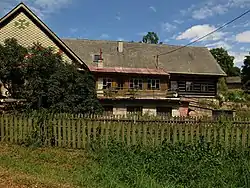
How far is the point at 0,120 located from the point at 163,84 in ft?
89.1

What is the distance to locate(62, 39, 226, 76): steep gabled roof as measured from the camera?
136 feet

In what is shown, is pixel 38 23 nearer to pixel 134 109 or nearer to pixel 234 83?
pixel 134 109

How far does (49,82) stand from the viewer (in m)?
19.8

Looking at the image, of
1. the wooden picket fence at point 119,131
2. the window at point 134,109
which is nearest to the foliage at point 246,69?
the window at point 134,109

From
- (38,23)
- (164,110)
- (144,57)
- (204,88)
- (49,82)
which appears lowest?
(164,110)

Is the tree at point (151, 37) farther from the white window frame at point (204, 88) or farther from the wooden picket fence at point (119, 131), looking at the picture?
the wooden picket fence at point (119, 131)

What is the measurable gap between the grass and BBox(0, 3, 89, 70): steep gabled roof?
15152mm

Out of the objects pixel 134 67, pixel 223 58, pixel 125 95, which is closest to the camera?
pixel 125 95

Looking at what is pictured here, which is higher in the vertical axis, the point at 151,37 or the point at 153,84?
the point at 151,37

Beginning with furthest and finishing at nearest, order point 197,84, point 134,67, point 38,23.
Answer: point 197,84 < point 134,67 < point 38,23

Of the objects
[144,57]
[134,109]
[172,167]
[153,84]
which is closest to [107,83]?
[153,84]

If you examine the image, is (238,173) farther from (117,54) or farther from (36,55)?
(117,54)

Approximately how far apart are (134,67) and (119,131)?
29204 millimetres

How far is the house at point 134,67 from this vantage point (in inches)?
1011
